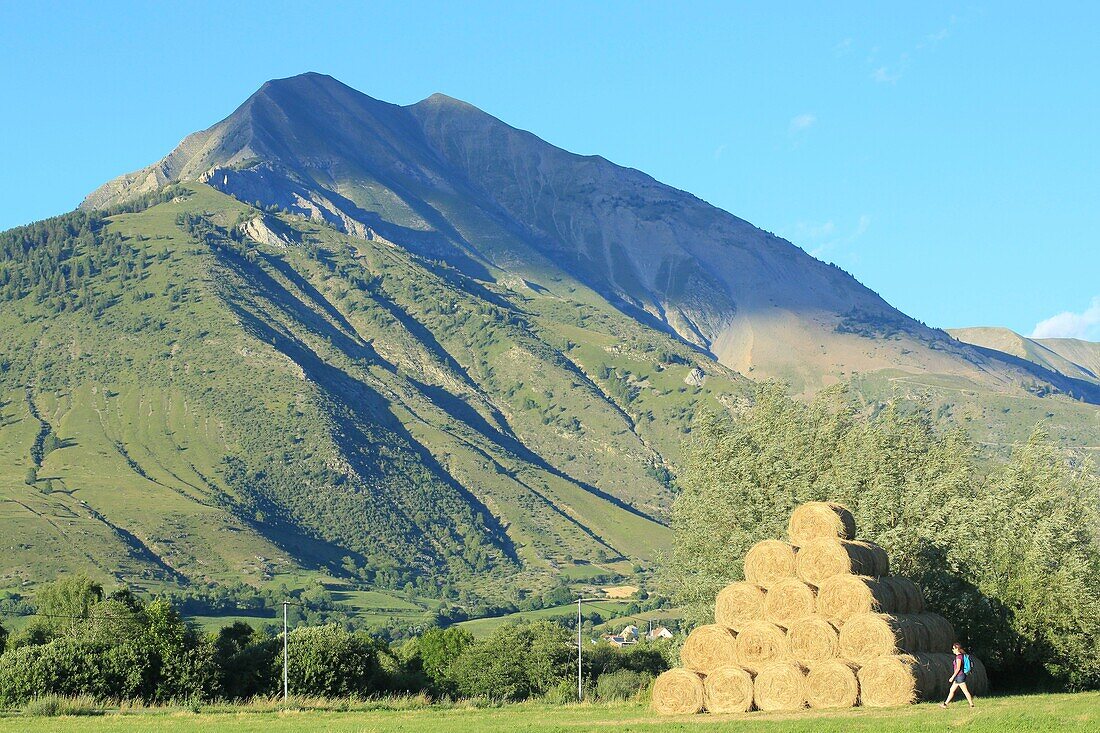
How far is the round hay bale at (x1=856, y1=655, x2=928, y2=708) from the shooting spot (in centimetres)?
3259

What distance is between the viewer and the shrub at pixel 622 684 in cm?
5167

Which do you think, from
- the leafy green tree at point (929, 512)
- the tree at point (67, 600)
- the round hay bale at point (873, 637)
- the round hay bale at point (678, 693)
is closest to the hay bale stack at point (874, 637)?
the round hay bale at point (873, 637)

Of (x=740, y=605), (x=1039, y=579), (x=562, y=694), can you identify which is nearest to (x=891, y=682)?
(x=740, y=605)

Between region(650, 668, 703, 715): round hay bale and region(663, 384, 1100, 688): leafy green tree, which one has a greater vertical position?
region(663, 384, 1100, 688): leafy green tree

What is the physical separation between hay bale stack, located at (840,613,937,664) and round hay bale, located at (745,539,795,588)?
9.20 ft

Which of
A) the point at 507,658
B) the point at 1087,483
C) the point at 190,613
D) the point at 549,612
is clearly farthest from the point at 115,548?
the point at 1087,483

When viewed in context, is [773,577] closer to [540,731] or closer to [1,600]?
[540,731]

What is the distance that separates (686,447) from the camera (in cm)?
5234

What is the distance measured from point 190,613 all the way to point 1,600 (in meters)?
20.6

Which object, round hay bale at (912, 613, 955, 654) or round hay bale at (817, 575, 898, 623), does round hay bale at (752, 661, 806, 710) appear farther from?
round hay bale at (912, 613, 955, 654)

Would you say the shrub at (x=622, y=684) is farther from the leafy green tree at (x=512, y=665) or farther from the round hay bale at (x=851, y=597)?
the round hay bale at (x=851, y=597)

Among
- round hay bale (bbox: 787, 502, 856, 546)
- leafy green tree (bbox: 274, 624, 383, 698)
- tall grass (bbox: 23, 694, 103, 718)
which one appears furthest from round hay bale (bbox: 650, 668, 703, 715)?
leafy green tree (bbox: 274, 624, 383, 698)

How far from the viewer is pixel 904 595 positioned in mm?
36094

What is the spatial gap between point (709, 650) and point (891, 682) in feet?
15.2
